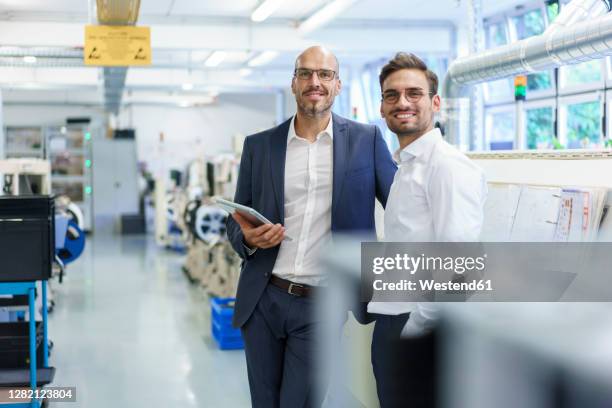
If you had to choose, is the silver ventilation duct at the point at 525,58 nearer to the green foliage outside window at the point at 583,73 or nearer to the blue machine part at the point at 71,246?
the green foliage outside window at the point at 583,73

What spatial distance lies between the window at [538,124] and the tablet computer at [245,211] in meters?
7.49

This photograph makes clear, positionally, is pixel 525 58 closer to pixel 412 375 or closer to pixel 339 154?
pixel 339 154

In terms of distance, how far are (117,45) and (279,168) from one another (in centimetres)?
566

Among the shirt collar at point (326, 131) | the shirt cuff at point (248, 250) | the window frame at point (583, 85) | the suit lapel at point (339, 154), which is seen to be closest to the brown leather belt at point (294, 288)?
the shirt cuff at point (248, 250)

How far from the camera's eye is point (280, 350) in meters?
2.16

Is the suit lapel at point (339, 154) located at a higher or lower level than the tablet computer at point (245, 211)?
higher

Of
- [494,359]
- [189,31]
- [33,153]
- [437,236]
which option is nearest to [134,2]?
→ [189,31]

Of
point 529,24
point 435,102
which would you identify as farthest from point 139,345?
point 529,24

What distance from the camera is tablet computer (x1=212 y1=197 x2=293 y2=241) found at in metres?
1.91

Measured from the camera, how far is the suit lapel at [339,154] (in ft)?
6.81

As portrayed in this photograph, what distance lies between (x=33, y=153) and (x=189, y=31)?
27.6 ft

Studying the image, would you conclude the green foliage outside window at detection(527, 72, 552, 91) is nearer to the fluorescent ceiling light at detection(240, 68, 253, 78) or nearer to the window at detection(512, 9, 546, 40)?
the window at detection(512, 9, 546, 40)

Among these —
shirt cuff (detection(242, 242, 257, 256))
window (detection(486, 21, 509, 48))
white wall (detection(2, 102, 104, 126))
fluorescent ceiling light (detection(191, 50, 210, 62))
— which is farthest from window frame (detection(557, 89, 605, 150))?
white wall (detection(2, 102, 104, 126))

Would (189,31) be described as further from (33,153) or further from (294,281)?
(33,153)
